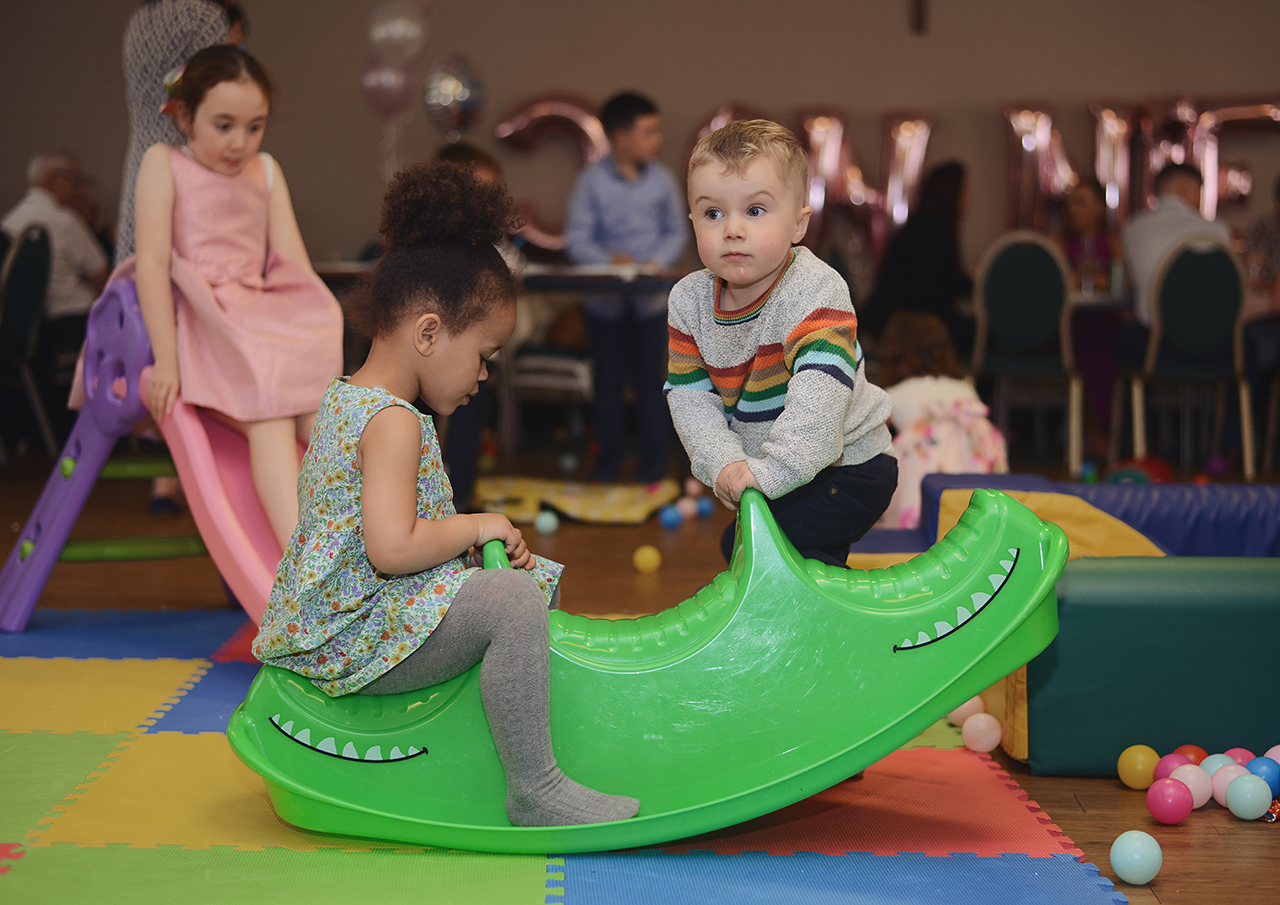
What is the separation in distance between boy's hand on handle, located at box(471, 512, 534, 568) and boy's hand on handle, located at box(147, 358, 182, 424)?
110 cm

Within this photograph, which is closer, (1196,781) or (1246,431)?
(1196,781)

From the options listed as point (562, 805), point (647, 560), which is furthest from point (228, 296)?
point (562, 805)

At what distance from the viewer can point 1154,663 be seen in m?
1.90

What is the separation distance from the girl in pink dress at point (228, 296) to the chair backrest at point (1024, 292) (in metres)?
3.32

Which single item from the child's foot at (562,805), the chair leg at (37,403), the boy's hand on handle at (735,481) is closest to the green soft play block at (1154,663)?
the boy's hand on handle at (735,481)

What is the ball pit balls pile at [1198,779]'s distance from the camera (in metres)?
1.73

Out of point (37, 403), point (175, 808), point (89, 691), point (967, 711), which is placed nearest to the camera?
point (175, 808)

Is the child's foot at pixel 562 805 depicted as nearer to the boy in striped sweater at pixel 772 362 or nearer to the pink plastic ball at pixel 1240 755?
the boy in striped sweater at pixel 772 362

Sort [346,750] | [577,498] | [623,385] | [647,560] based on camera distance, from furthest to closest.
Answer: [623,385], [577,498], [647,560], [346,750]

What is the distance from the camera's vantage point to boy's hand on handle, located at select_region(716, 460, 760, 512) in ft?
5.44

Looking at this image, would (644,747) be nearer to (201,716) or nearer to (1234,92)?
(201,716)

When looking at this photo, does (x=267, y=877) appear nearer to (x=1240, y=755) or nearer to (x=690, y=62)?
(x=1240, y=755)

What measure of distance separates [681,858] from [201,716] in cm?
100

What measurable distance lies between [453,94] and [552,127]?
71cm
